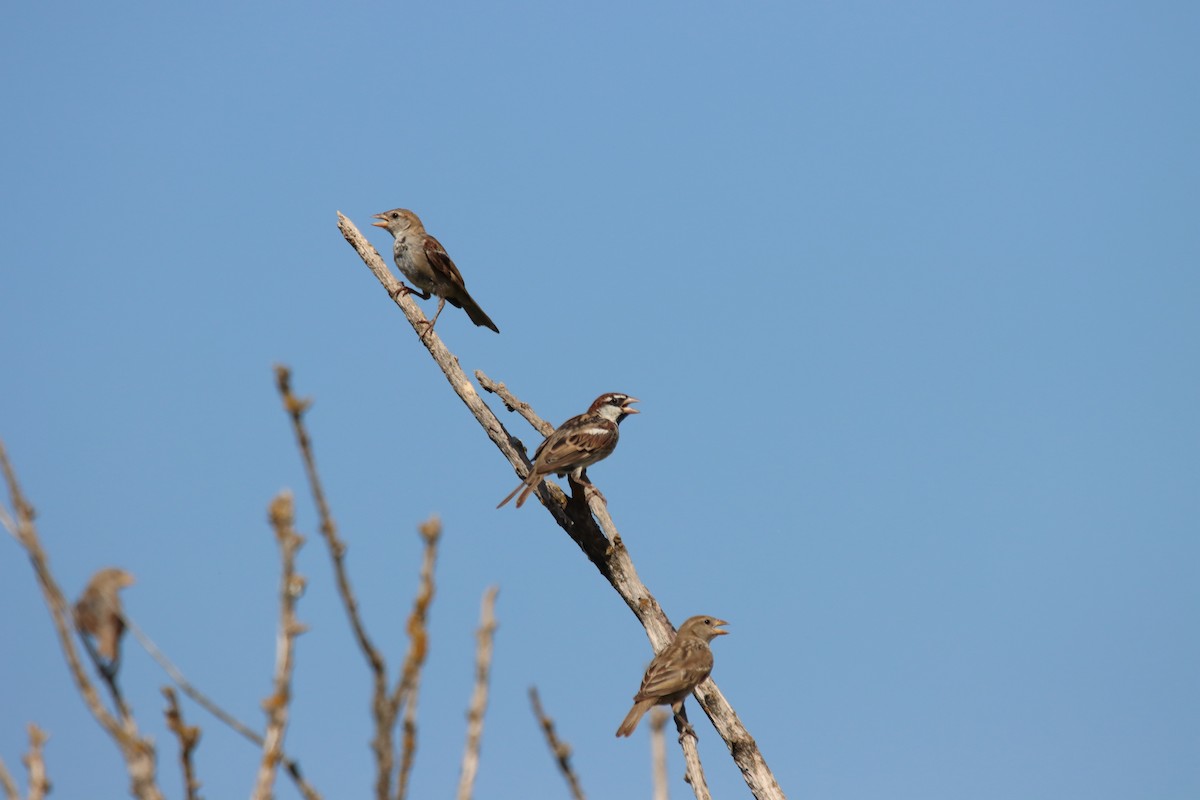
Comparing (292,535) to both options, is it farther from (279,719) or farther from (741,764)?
(741,764)

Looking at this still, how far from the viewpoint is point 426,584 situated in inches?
94.2

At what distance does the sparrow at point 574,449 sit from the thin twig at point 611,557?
0.26 metres

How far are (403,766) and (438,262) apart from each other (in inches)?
432

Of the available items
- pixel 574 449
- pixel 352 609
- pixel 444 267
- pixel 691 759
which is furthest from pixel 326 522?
pixel 444 267

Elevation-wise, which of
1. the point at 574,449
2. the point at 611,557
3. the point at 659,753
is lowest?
the point at 659,753

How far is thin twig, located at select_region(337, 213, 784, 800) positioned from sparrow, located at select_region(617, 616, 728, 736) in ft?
1.06

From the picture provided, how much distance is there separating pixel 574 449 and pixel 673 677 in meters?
2.22

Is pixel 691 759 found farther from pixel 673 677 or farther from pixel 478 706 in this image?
pixel 478 706

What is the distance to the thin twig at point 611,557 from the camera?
945cm

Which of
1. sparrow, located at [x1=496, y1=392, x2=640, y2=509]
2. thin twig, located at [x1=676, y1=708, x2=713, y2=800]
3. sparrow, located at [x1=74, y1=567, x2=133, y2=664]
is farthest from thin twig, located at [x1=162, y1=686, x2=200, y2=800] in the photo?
sparrow, located at [x1=496, y1=392, x2=640, y2=509]

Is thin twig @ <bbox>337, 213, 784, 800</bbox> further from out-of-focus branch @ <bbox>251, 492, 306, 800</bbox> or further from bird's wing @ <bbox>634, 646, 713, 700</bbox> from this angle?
out-of-focus branch @ <bbox>251, 492, 306, 800</bbox>

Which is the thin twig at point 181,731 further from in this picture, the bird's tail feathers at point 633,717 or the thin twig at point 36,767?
the bird's tail feathers at point 633,717

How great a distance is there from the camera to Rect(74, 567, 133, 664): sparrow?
266 centimetres

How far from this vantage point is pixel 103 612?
2703 mm
